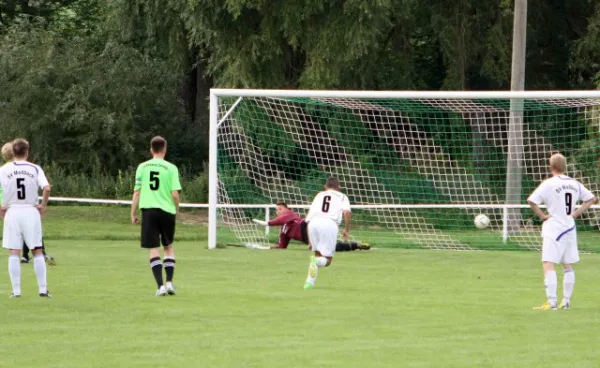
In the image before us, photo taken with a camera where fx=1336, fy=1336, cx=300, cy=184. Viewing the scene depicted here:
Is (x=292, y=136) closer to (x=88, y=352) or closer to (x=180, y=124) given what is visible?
(x=180, y=124)

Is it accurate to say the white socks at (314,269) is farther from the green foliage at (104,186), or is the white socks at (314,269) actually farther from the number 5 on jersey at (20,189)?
the green foliage at (104,186)

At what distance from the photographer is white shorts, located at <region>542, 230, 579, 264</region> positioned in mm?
13844

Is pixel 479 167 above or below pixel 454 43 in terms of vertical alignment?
below

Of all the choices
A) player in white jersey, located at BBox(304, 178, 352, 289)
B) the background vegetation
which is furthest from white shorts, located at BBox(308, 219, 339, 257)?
the background vegetation

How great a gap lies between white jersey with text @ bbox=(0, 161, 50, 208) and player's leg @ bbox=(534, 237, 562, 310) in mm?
5496

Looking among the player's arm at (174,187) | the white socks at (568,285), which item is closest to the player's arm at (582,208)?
the white socks at (568,285)

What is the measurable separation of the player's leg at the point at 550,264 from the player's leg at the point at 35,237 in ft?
18.0

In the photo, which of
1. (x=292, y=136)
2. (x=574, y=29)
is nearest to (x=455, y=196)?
Result: (x=292, y=136)

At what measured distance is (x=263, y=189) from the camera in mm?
27109

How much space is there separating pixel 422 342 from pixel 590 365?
1681 mm

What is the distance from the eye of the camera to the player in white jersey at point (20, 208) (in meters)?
14.8

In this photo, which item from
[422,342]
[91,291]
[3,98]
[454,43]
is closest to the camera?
[422,342]

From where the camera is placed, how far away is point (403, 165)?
27.7 meters

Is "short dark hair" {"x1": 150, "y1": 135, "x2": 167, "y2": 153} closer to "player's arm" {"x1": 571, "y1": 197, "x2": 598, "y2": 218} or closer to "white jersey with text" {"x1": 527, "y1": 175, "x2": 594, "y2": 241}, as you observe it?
"white jersey with text" {"x1": 527, "y1": 175, "x2": 594, "y2": 241}
